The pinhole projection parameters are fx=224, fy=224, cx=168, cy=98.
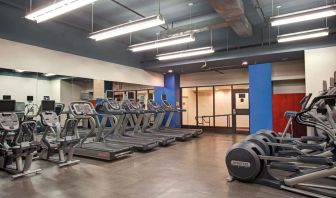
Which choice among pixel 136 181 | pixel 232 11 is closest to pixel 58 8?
pixel 136 181

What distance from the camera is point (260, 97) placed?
8781 millimetres

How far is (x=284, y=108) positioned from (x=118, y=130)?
614cm

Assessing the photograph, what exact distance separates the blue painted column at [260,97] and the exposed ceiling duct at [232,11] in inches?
104

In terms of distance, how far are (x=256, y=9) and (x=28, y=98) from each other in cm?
687

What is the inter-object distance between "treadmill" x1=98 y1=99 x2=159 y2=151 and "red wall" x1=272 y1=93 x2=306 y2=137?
476 cm

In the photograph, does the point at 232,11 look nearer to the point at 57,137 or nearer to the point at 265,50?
the point at 265,50

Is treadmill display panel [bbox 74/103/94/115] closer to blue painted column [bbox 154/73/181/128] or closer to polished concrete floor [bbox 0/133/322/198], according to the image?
polished concrete floor [bbox 0/133/322/198]

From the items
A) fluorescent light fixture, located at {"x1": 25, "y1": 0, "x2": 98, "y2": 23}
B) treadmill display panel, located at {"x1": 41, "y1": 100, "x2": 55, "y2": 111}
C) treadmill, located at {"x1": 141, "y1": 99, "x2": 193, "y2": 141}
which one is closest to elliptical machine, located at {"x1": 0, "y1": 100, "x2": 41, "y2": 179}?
treadmill display panel, located at {"x1": 41, "y1": 100, "x2": 55, "y2": 111}

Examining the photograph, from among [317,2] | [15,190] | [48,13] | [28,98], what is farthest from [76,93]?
[317,2]

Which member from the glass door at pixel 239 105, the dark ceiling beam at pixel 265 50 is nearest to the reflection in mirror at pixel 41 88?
the dark ceiling beam at pixel 265 50

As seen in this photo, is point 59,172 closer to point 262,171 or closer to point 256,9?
point 262,171

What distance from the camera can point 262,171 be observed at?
3.78m

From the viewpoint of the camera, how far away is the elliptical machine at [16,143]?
427 centimetres

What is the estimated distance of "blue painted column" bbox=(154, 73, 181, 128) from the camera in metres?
11.8
